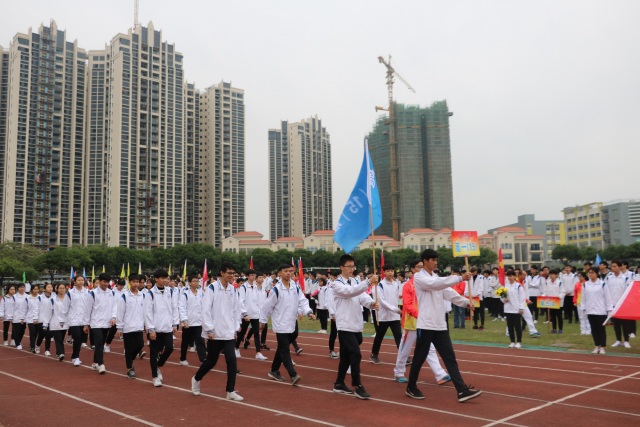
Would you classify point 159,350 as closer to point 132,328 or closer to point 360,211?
point 132,328

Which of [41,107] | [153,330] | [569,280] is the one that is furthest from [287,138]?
[153,330]

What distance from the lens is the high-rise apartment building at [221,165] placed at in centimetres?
9662

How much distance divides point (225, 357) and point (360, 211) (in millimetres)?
3345

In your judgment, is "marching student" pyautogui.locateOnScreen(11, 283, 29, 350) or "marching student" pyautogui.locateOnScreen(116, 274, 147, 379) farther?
"marching student" pyautogui.locateOnScreen(11, 283, 29, 350)

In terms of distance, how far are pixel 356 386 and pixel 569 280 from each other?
1289cm

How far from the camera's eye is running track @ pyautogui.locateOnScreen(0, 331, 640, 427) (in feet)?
20.0

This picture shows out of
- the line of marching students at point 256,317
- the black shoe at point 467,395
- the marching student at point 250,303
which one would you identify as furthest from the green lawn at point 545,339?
the black shoe at point 467,395

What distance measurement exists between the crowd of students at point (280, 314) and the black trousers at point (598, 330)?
22mm

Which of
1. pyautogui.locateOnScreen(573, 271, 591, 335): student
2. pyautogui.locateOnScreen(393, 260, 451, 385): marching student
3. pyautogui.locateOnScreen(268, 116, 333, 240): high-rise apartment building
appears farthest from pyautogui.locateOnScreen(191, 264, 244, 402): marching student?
pyautogui.locateOnScreen(268, 116, 333, 240): high-rise apartment building

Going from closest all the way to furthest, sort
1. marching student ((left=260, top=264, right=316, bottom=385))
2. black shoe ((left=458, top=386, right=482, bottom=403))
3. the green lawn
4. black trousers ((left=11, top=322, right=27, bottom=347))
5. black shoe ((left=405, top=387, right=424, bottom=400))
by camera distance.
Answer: black shoe ((left=458, top=386, right=482, bottom=403)) → black shoe ((left=405, top=387, right=424, bottom=400)) → marching student ((left=260, top=264, right=316, bottom=385)) → the green lawn → black trousers ((left=11, top=322, right=27, bottom=347))

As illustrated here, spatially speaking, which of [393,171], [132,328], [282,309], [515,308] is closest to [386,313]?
[282,309]

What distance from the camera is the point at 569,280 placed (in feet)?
56.9

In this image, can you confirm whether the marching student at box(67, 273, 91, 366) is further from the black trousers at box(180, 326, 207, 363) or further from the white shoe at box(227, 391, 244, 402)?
the white shoe at box(227, 391, 244, 402)

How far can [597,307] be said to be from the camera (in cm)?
1155
